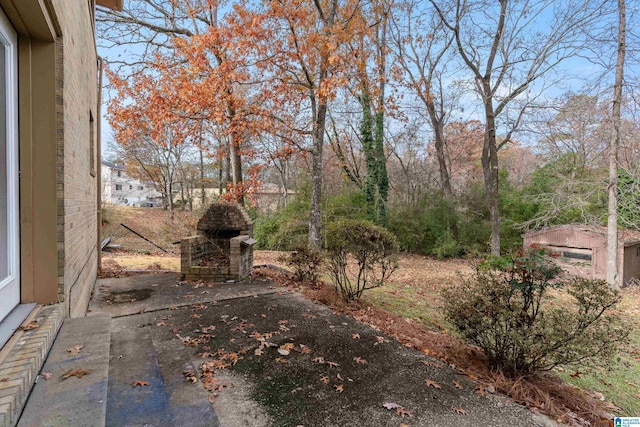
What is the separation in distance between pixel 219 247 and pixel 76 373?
6.13 m

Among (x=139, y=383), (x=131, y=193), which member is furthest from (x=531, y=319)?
(x=131, y=193)

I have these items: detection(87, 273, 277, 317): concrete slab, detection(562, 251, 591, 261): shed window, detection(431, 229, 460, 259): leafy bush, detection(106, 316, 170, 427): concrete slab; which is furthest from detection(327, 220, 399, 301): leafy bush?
detection(562, 251, 591, 261): shed window

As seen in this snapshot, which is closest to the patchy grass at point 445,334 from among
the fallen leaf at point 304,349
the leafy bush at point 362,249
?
the leafy bush at point 362,249

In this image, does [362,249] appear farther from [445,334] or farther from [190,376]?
[190,376]

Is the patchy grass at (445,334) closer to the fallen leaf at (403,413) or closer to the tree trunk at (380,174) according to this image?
the fallen leaf at (403,413)

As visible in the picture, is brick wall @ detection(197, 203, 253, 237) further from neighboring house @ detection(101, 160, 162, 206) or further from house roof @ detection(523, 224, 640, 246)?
neighboring house @ detection(101, 160, 162, 206)

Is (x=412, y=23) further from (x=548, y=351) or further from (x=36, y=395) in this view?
(x=36, y=395)

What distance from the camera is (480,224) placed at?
50.4ft

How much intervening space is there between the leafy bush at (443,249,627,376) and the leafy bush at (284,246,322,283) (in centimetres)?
325

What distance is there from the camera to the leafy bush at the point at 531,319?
291cm

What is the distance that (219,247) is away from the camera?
779 centimetres

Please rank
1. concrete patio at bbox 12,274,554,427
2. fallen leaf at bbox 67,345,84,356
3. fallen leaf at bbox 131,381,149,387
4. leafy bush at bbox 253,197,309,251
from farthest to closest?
1. leafy bush at bbox 253,197,309,251
2. fallen leaf at bbox 131,381,149,387
3. fallen leaf at bbox 67,345,84,356
4. concrete patio at bbox 12,274,554,427

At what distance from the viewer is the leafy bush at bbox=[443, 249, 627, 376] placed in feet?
9.55

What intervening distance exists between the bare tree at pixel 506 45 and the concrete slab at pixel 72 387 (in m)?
13.7
